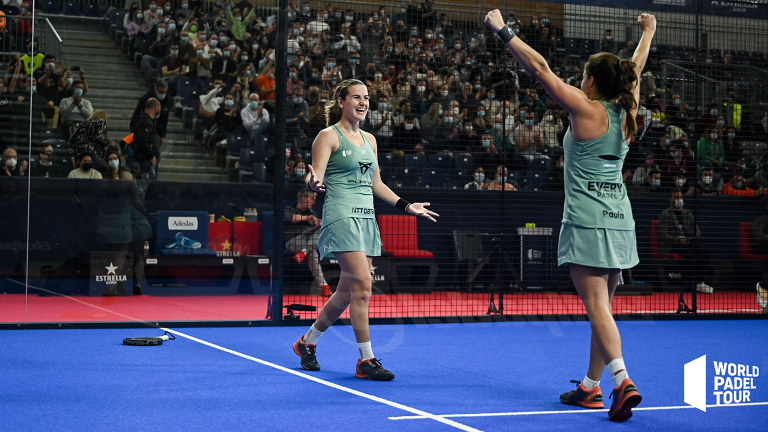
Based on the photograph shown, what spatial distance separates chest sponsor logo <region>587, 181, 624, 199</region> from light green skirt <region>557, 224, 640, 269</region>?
0.61ft

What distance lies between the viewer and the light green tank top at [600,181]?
4.23 meters

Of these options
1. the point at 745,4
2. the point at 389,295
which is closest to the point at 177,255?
the point at 389,295

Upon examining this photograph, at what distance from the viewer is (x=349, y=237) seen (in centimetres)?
533

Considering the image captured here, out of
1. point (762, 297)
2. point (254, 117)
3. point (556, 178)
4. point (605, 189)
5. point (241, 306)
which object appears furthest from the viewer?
point (254, 117)

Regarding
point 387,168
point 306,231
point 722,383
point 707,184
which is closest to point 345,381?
point 722,383

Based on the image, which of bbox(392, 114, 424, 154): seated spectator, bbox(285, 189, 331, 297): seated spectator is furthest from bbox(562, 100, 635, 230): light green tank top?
bbox(392, 114, 424, 154): seated spectator

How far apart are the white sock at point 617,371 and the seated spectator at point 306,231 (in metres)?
6.38

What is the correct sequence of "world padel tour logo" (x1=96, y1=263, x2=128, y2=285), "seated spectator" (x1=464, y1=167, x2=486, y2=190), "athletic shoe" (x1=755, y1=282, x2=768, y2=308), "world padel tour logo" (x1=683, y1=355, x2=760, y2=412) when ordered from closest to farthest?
"world padel tour logo" (x1=683, y1=355, x2=760, y2=412) → "athletic shoe" (x1=755, y1=282, x2=768, y2=308) → "world padel tour logo" (x1=96, y1=263, x2=128, y2=285) → "seated spectator" (x1=464, y1=167, x2=486, y2=190)

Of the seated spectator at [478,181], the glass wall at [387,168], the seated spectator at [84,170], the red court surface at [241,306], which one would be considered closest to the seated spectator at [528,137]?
the glass wall at [387,168]

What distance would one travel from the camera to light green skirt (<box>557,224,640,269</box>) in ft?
13.6

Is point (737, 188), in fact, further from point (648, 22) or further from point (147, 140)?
point (648, 22)

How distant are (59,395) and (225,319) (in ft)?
12.5

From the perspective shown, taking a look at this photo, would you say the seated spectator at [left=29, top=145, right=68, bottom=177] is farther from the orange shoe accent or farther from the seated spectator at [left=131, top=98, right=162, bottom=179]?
the orange shoe accent

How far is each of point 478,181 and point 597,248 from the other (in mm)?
8509
